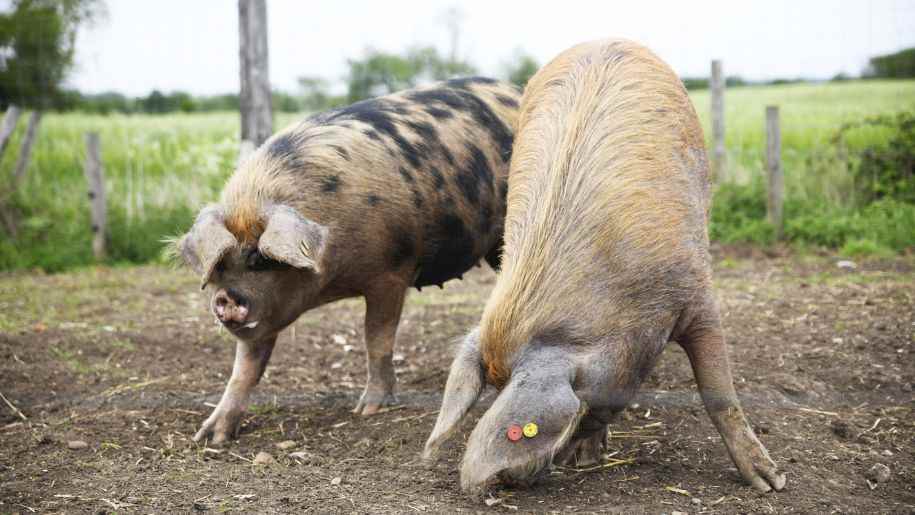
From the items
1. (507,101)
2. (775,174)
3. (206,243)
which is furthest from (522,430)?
(775,174)

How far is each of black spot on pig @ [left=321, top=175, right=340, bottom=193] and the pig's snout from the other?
0.80 metres

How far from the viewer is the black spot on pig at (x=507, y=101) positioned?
229 inches

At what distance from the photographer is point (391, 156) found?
509 centimetres

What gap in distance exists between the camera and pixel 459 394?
3.17 meters

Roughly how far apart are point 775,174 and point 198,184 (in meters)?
6.89

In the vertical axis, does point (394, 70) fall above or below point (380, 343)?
above

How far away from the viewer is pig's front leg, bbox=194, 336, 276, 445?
4887 mm

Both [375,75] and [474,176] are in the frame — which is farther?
[375,75]

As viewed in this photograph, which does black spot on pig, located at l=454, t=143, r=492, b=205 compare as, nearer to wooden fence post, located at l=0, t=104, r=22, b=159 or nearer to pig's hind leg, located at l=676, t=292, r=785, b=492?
pig's hind leg, located at l=676, t=292, r=785, b=492

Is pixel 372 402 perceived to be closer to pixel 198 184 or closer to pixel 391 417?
pixel 391 417

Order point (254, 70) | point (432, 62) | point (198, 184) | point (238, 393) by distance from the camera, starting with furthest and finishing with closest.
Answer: point (432, 62) → point (198, 184) → point (254, 70) → point (238, 393)

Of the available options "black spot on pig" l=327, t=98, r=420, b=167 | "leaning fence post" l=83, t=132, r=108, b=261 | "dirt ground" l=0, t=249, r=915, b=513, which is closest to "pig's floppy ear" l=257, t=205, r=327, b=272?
"black spot on pig" l=327, t=98, r=420, b=167

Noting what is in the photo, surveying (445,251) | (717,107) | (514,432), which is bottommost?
(514,432)

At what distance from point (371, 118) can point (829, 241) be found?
246 inches
